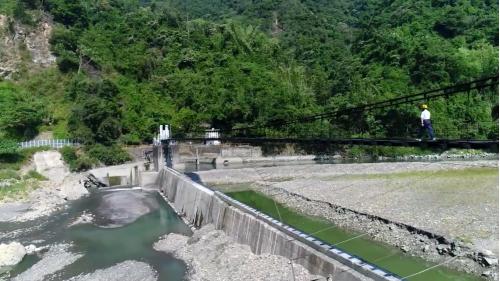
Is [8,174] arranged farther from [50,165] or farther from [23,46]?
[23,46]

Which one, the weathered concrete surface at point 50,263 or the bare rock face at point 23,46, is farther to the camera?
the bare rock face at point 23,46

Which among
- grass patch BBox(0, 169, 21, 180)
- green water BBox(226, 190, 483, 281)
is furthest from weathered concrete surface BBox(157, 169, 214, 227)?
grass patch BBox(0, 169, 21, 180)

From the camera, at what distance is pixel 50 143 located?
4725 cm

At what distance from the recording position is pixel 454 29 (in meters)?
67.8

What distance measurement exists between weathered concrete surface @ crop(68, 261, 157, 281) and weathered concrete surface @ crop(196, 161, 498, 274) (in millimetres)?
9242

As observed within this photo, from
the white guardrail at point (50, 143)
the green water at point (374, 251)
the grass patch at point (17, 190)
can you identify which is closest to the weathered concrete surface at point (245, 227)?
the green water at point (374, 251)

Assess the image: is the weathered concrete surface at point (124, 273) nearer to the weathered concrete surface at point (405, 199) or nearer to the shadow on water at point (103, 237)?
the shadow on water at point (103, 237)

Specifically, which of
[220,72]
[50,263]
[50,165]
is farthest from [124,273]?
[220,72]

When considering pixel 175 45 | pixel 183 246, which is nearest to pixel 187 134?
pixel 175 45

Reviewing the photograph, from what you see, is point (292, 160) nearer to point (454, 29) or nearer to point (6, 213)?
point (6, 213)

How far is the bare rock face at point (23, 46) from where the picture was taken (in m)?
58.9

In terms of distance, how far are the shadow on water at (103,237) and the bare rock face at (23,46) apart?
116 ft

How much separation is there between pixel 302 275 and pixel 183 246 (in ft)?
28.4

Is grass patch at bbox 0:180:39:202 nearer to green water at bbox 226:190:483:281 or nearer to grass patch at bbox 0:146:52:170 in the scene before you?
grass patch at bbox 0:146:52:170
